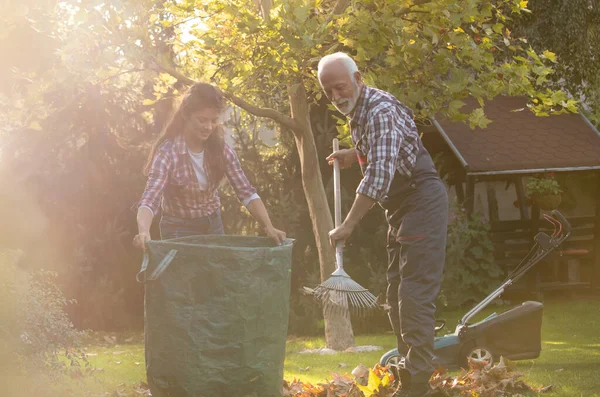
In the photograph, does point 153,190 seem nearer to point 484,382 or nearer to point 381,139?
point 381,139

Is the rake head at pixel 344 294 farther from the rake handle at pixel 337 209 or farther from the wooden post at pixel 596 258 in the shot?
the wooden post at pixel 596 258

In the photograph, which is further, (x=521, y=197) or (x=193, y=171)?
(x=521, y=197)

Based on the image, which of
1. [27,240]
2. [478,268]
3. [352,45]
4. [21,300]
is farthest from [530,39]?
[21,300]

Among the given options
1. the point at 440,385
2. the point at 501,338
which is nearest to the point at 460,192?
the point at 501,338

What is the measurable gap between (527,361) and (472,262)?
4175 millimetres

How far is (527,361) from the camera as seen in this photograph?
7590mm

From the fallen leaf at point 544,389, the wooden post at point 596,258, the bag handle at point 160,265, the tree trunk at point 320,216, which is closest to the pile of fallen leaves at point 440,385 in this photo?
the fallen leaf at point 544,389

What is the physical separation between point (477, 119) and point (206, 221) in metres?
3.46

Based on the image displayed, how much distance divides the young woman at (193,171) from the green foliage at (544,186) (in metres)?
9.30

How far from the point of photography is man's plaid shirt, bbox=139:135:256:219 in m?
4.62

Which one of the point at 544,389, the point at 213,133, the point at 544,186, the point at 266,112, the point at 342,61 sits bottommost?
the point at 544,389

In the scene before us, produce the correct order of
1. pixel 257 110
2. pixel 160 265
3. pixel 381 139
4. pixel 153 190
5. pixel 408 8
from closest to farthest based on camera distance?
1. pixel 160 265
2. pixel 381 139
3. pixel 153 190
4. pixel 408 8
5. pixel 257 110

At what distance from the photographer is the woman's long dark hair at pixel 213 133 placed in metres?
4.61

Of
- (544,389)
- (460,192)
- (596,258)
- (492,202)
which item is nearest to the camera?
(544,389)
